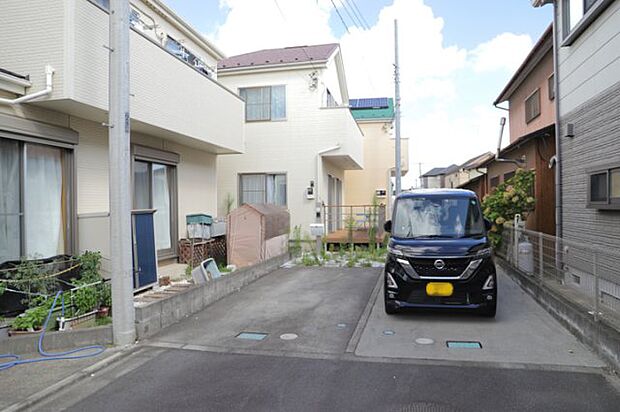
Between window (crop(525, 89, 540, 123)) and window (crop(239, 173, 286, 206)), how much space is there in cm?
777

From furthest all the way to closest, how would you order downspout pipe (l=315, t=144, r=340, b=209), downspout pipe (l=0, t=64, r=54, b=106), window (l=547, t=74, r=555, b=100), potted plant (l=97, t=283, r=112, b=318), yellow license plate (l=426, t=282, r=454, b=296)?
downspout pipe (l=315, t=144, r=340, b=209) < window (l=547, t=74, r=555, b=100) < yellow license plate (l=426, t=282, r=454, b=296) < potted plant (l=97, t=283, r=112, b=318) < downspout pipe (l=0, t=64, r=54, b=106)

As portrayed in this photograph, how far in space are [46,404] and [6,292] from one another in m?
2.32

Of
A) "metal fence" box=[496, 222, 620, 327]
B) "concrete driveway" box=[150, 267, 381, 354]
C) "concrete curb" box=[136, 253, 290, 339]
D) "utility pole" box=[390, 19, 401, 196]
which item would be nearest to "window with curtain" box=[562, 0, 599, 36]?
"metal fence" box=[496, 222, 620, 327]

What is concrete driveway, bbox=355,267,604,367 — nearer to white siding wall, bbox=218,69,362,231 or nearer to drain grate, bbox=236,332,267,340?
drain grate, bbox=236,332,267,340

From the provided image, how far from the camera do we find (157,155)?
8.99m

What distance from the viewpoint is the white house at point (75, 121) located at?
19.0 ft

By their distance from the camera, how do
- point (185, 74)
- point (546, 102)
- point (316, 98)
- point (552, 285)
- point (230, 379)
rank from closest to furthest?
point (230, 379)
point (552, 285)
point (185, 74)
point (546, 102)
point (316, 98)

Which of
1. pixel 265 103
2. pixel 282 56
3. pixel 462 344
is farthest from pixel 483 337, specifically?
pixel 282 56

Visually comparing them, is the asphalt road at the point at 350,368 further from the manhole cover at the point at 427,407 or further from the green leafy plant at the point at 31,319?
the green leafy plant at the point at 31,319

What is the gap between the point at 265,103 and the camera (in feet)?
48.0

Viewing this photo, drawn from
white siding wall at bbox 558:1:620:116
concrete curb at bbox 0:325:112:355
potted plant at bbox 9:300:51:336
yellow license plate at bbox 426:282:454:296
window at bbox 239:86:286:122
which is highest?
window at bbox 239:86:286:122

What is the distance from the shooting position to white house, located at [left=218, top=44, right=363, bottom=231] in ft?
45.9

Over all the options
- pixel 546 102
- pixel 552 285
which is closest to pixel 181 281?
pixel 552 285

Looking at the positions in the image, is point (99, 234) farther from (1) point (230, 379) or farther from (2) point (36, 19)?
(1) point (230, 379)
